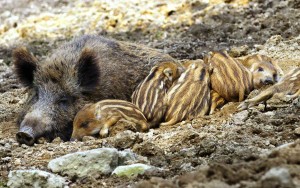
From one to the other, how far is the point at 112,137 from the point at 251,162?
2.17 m

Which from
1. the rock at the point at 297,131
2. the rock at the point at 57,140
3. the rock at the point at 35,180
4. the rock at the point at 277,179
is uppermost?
the rock at the point at 277,179

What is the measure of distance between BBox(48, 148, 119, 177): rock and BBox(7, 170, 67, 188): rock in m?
0.13

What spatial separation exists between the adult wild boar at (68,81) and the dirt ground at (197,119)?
35cm

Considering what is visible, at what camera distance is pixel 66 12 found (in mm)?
12555

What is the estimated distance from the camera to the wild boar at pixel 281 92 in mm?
6051

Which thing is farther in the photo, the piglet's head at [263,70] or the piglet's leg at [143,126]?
the piglet's head at [263,70]

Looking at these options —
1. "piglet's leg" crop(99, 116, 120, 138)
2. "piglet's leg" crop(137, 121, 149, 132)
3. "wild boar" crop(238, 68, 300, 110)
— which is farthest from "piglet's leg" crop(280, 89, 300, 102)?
"piglet's leg" crop(99, 116, 120, 138)

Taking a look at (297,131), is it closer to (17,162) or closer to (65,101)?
(17,162)

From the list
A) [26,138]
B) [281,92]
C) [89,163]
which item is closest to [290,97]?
[281,92]

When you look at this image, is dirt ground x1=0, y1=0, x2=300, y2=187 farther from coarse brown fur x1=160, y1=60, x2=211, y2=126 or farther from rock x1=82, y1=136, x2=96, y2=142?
coarse brown fur x1=160, y1=60, x2=211, y2=126

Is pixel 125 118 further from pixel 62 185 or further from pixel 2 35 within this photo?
pixel 2 35

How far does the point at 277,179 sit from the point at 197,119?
116 inches

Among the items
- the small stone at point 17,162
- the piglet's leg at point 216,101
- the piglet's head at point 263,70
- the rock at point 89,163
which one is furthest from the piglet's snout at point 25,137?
the piglet's head at point 263,70

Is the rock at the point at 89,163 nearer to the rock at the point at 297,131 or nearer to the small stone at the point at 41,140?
the rock at the point at 297,131
